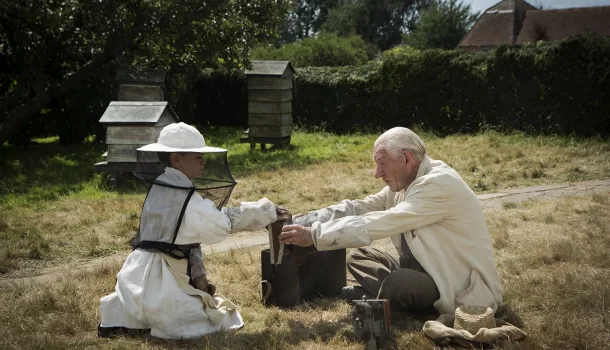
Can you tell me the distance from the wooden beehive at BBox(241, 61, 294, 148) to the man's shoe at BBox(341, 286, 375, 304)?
1103 centimetres

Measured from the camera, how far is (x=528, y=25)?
1873 inches

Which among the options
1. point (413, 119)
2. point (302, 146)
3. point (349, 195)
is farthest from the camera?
point (413, 119)

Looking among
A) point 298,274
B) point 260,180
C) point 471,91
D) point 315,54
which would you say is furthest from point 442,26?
point 298,274

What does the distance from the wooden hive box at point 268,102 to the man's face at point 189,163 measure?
11.5m

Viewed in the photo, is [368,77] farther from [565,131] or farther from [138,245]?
[138,245]

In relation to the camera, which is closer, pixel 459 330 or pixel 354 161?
pixel 459 330

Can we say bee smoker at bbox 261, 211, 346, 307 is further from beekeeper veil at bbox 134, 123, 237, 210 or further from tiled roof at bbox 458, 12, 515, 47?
tiled roof at bbox 458, 12, 515, 47

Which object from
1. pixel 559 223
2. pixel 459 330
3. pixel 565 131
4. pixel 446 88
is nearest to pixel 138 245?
pixel 459 330

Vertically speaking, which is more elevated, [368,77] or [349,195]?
[368,77]

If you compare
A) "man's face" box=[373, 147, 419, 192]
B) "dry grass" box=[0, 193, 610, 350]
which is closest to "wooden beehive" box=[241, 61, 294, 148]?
"dry grass" box=[0, 193, 610, 350]

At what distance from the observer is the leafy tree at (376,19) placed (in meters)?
67.8

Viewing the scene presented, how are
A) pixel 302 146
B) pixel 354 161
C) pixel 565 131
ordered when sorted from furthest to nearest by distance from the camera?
1. pixel 302 146
2. pixel 565 131
3. pixel 354 161

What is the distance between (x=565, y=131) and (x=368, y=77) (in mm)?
6305

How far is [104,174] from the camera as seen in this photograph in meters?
Result: 12.9
